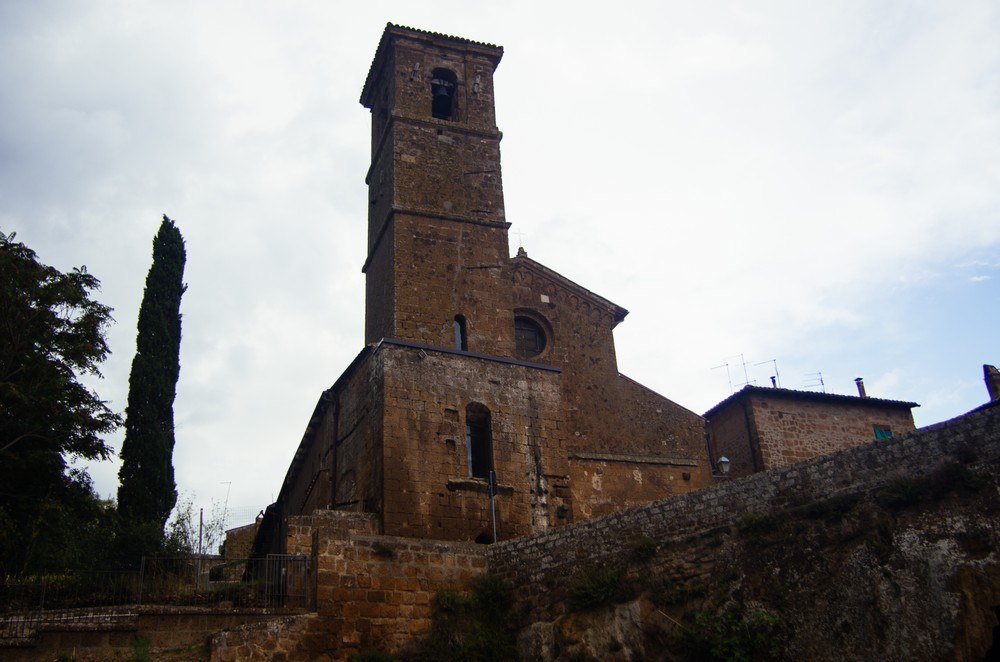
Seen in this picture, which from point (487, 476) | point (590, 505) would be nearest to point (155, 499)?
point (487, 476)

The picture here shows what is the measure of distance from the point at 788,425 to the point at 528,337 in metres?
8.08

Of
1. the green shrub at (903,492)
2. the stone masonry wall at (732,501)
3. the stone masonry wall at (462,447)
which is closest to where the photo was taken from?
the green shrub at (903,492)

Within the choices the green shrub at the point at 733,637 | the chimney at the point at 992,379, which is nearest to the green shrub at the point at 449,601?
the green shrub at the point at 733,637

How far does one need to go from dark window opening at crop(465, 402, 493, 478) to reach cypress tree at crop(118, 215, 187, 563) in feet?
24.9

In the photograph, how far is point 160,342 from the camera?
23.9m

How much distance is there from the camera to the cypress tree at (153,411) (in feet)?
69.8

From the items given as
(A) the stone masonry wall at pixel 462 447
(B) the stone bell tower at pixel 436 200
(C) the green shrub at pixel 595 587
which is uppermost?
(B) the stone bell tower at pixel 436 200

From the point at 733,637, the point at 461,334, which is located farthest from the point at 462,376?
the point at 733,637

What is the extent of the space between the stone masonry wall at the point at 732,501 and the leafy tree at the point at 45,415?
9.37 metres

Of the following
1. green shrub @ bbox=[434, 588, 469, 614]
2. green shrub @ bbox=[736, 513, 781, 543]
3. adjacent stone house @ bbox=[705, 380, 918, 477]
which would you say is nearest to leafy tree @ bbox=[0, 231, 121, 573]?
green shrub @ bbox=[434, 588, 469, 614]

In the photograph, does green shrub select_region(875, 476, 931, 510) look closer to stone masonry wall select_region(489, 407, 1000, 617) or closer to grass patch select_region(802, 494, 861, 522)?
stone masonry wall select_region(489, 407, 1000, 617)

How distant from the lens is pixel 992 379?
66.8 ft

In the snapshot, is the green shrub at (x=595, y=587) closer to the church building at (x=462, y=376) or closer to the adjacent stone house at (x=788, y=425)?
the church building at (x=462, y=376)

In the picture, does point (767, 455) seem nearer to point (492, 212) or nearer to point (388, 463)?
point (492, 212)
